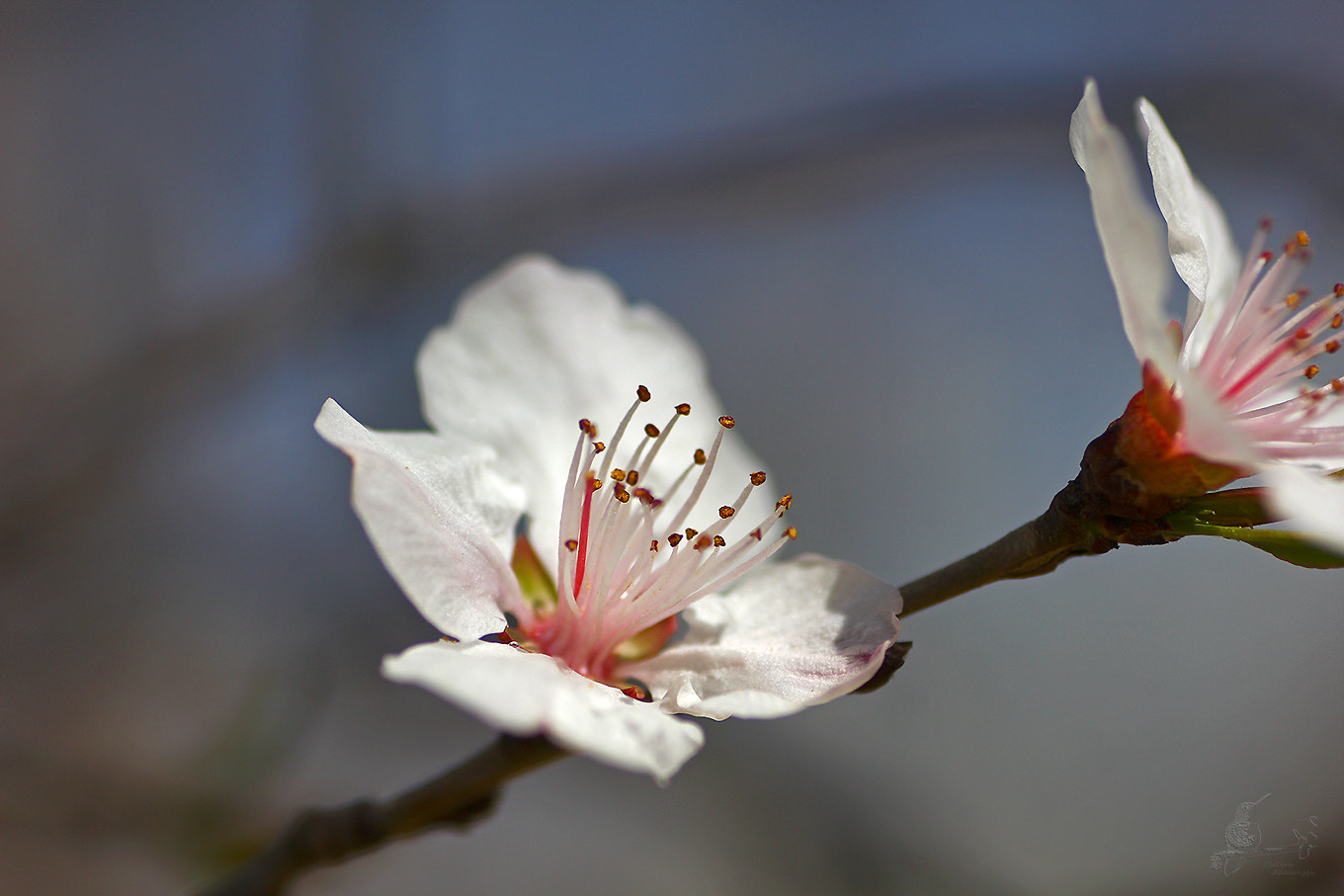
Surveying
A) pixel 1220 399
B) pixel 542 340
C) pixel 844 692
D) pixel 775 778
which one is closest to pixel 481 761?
pixel 844 692

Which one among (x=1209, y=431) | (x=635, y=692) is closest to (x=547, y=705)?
(x=635, y=692)

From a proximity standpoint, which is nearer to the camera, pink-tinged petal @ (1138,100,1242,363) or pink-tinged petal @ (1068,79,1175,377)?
pink-tinged petal @ (1068,79,1175,377)

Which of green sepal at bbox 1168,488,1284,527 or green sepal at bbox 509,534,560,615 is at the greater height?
green sepal at bbox 1168,488,1284,527

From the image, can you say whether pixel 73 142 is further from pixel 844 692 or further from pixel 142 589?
pixel 844 692

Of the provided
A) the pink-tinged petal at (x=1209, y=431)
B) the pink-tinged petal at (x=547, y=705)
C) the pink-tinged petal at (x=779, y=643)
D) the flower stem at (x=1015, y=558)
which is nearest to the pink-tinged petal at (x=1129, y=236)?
the pink-tinged petal at (x=1209, y=431)

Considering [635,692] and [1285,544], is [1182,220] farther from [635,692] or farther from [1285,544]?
[635,692]

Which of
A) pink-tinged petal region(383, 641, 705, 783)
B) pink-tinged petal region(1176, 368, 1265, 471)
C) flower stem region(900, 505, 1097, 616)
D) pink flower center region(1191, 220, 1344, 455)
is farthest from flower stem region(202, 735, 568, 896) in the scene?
pink flower center region(1191, 220, 1344, 455)

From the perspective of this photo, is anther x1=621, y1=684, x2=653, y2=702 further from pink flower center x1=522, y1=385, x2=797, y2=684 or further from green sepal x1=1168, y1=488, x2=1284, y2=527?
green sepal x1=1168, y1=488, x2=1284, y2=527
